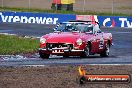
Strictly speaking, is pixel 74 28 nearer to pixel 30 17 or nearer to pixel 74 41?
pixel 74 41

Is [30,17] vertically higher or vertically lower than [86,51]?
lower

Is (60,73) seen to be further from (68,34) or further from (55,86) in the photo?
(68,34)

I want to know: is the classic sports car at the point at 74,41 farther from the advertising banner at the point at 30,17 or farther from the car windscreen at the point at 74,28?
the advertising banner at the point at 30,17

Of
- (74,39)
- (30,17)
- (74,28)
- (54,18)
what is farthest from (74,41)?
(30,17)

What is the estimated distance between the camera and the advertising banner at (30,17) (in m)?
45.8

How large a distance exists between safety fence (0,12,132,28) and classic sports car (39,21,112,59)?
813 inches

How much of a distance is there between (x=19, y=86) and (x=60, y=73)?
8.97ft

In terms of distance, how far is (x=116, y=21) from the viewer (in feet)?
141

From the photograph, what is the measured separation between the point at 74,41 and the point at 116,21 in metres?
24.0

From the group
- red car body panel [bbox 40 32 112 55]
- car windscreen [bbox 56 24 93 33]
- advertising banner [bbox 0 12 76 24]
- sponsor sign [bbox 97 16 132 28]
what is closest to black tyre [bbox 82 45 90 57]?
red car body panel [bbox 40 32 112 55]

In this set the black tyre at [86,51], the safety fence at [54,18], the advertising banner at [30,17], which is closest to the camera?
the black tyre at [86,51]

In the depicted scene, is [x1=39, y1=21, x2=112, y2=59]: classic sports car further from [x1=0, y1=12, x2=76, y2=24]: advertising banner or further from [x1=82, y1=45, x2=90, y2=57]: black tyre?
[x1=0, y1=12, x2=76, y2=24]: advertising banner

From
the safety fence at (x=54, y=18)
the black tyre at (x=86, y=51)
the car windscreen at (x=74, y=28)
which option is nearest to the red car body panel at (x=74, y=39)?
the black tyre at (x=86, y=51)

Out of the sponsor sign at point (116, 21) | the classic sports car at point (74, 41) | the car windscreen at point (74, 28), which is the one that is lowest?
the sponsor sign at point (116, 21)
